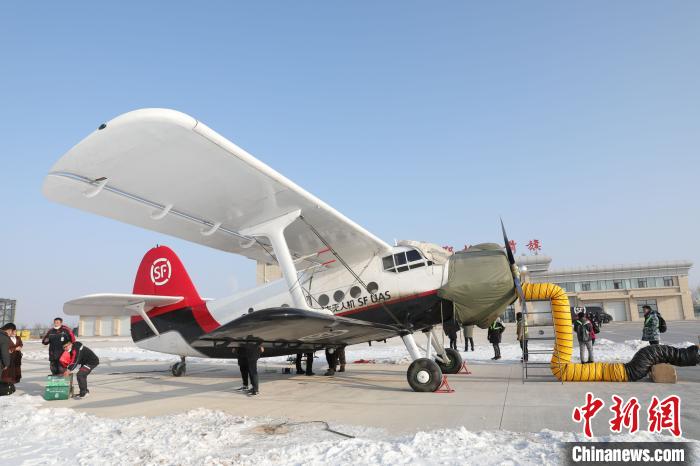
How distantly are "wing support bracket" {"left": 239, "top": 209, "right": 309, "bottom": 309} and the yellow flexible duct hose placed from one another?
4.50 m

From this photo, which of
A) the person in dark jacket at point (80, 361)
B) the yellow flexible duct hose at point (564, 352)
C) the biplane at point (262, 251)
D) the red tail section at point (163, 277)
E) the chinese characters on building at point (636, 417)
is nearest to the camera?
the chinese characters on building at point (636, 417)

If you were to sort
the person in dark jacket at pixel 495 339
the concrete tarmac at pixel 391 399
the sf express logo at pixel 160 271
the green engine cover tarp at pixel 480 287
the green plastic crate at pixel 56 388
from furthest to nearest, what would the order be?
the person in dark jacket at pixel 495 339 < the sf express logo at pixel 160 271 < the green plastic crate at pixel 56 388 < the green engine cover tarp at pixel 480 287 < the concrete tarmac at pixel 391 399

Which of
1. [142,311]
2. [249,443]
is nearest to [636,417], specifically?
[249,443]

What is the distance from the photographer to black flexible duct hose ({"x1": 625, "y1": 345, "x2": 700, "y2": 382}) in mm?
8375

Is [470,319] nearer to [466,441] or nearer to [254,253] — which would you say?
[466,441]

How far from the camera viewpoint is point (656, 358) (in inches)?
335

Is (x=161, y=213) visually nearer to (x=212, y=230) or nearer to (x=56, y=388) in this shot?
(x=212, y=230)

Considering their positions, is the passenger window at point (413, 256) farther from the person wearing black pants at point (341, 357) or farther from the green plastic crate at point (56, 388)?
the green plastic crate at point (56, 388)

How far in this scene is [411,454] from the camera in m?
4.02

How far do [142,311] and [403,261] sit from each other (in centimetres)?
730

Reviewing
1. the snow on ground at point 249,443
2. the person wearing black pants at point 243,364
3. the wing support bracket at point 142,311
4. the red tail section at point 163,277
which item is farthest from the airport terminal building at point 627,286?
the snow on ground at point 249,443

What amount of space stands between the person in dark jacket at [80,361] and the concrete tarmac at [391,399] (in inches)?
11.4

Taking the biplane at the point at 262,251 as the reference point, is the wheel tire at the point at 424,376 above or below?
below

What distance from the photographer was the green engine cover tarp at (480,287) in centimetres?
802
